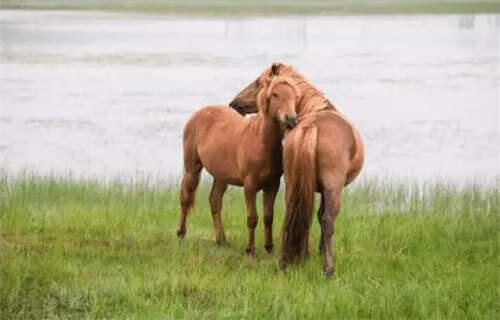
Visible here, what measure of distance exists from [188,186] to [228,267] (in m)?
1.27

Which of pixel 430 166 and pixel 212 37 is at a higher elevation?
pixel 430 166

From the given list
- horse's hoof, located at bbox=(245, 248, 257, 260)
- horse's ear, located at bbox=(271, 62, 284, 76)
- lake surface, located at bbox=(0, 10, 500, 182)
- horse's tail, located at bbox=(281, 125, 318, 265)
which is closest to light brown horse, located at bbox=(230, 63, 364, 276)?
horse's tail, located at bbox=(281, 125, 318, 265)

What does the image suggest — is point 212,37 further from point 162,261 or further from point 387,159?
point 162,261

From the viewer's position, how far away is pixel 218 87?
23.9m

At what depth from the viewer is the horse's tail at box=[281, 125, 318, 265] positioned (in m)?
8.44

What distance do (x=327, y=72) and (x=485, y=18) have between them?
840 inches

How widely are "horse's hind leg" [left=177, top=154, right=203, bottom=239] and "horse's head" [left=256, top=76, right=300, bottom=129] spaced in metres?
1.40

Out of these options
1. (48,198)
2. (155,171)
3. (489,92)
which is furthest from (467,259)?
(489,92)

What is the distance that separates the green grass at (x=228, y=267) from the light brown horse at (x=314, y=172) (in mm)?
222

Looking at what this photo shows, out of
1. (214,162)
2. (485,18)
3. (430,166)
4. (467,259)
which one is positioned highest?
(214,162)

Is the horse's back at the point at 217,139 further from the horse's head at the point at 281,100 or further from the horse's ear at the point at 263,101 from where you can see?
the horse's head at the point at 281,100

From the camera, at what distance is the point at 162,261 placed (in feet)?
30.0

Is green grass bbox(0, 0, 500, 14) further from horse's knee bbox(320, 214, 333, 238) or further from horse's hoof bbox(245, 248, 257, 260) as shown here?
horse's knee bbox(320, 214, 333, 238)

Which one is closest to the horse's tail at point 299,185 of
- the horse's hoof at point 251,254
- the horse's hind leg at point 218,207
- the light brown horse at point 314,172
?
the light brown horse at point 314,172
